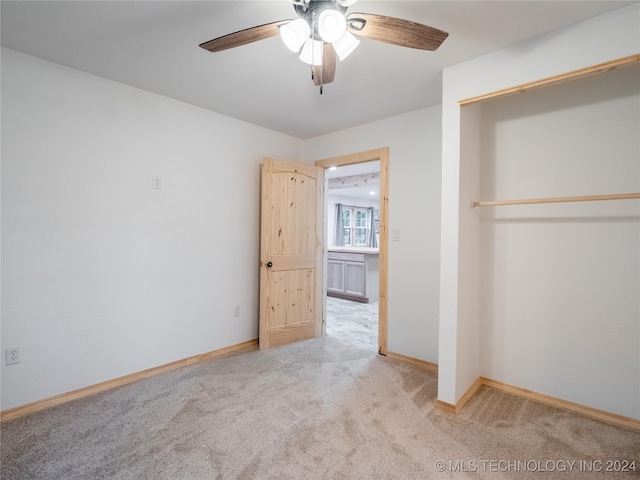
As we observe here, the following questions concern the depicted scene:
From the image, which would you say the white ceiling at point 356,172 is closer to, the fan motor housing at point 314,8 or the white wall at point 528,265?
the white wall at point 528,265

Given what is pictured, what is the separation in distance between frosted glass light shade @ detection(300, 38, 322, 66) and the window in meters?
7.50

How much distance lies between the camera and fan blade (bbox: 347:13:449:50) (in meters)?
1.39

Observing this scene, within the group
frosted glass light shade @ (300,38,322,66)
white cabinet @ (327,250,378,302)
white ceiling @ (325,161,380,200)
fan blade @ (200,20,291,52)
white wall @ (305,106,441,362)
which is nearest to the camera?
fan blade @ (200,20,291,52)

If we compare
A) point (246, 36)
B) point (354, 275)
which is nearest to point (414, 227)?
point (246, 36)

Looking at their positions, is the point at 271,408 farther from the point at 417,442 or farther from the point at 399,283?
the point at 399,283

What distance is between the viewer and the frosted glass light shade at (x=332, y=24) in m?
1.35

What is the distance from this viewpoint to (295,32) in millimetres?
1459

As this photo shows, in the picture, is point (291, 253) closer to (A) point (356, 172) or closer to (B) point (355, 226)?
(A) point (356, 172)

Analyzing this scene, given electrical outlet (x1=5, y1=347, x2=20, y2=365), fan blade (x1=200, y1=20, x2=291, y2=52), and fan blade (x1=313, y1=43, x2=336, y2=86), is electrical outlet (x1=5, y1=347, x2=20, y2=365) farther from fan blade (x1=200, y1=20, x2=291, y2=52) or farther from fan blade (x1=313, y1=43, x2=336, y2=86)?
fan blade (x1=313, y1=43, x2=336, y2=86)

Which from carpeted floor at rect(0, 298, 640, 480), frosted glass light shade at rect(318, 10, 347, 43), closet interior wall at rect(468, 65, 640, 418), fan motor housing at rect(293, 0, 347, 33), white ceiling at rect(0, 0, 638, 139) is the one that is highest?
white ceiling at rect(0, 0, 638, 139)

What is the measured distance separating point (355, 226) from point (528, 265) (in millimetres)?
7109

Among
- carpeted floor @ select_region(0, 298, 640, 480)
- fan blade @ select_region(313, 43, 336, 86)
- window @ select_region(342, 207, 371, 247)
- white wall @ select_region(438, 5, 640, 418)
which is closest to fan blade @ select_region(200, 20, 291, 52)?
fan blade @ select_region(313, 43, 336, 86)

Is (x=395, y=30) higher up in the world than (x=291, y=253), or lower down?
higher up

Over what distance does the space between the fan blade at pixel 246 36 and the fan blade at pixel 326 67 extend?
259 mm
